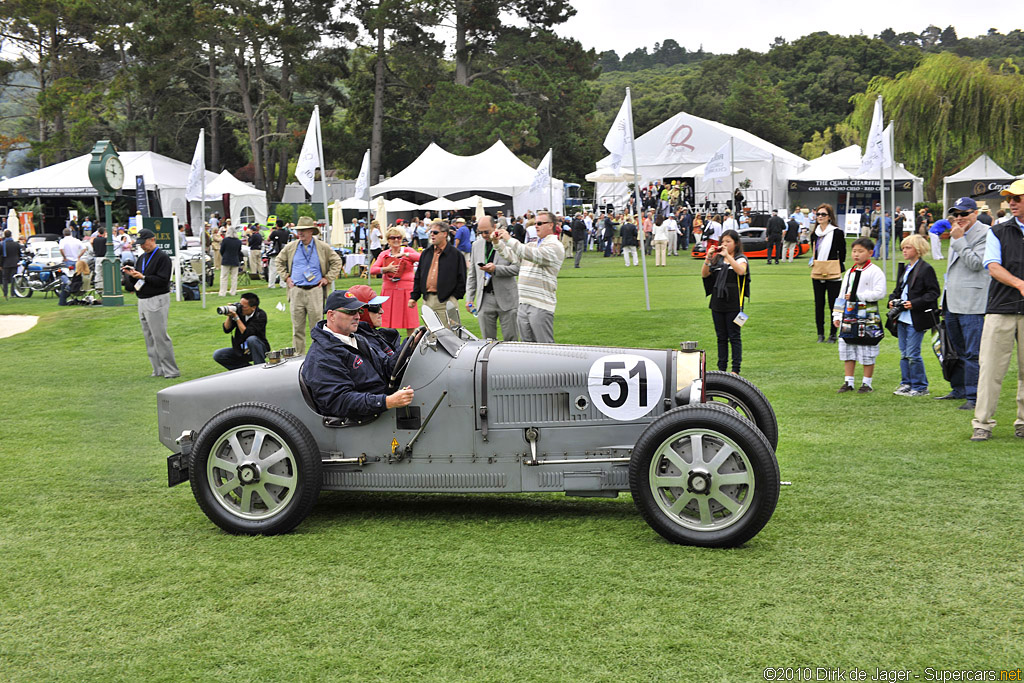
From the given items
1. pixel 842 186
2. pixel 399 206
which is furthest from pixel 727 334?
pixel 842 186

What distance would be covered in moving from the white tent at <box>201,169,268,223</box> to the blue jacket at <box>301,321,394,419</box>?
37170 mm

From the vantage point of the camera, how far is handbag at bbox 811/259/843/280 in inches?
506

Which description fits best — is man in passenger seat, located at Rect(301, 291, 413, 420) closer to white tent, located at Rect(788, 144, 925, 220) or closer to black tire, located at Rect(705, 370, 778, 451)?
black tire, located at Rect(705, 370, 778, 451)

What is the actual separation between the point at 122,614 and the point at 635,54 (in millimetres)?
167496

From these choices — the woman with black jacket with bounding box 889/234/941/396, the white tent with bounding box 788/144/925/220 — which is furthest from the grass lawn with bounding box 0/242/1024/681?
the white tent with bounding box 788/144/925/220

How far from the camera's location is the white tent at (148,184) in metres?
41.9

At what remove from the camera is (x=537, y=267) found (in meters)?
10.3

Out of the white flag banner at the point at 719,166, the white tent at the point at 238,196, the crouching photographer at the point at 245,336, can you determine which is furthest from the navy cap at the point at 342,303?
the white tent at the point at 238,196

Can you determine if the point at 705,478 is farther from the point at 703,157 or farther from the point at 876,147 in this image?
the point at 703,157

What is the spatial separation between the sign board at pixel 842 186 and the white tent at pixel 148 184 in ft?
81.4

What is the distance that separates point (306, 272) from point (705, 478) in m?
8.36

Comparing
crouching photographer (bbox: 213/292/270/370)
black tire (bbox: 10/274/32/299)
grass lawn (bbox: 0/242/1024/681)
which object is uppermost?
black tire (bbox: 10/274/32/299)

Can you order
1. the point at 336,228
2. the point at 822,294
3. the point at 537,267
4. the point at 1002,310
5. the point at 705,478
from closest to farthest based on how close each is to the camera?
the point at 705,478 → the point at 1002,310 → the point at 537,267 → the point at 822,294 → the point at 336,228

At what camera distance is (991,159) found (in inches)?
1692
